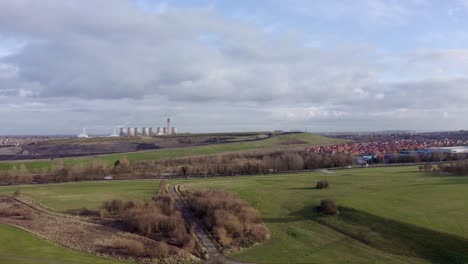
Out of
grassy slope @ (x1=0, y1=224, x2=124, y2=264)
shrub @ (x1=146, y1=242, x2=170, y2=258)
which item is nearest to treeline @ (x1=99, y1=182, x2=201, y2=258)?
shrub @ (x1=146, y1=242, x2=170, y2=258)

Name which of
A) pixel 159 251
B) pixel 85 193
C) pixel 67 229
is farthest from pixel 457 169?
pixel 67 229

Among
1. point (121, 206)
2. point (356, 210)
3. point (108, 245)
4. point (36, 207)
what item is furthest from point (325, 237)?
point (36, 207)

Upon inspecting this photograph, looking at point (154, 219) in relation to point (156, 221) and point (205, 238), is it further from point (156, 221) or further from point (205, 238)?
point (205, 238)

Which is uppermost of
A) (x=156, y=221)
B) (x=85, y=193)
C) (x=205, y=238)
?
(x=156, y=221)

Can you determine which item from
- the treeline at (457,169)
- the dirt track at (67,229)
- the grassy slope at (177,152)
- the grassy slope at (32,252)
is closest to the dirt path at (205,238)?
the dirt track at (67,229)

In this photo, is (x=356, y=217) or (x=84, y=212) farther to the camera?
(x=84, y=212)

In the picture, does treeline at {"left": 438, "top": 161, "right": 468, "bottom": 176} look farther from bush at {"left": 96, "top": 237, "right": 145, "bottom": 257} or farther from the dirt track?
bush at {"left": 96, "top": 237, "right": 145, "bottom": 257}

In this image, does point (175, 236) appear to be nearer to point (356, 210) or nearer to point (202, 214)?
point (202, 214)
